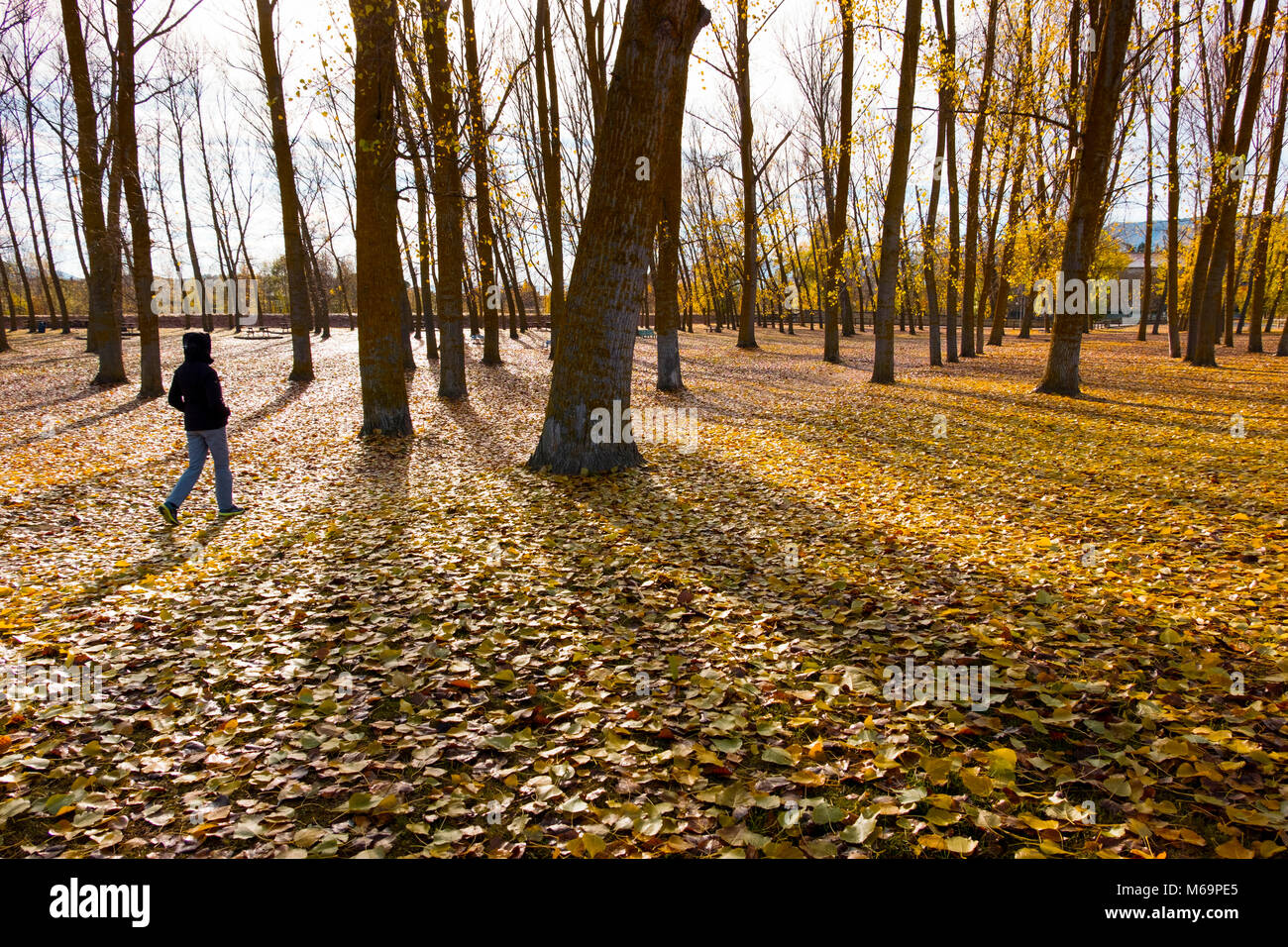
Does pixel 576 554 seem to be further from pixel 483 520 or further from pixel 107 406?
pixel 107 406

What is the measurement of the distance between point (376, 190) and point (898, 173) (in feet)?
38.4

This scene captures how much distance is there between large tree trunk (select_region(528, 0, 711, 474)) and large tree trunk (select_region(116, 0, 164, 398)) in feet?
38.7

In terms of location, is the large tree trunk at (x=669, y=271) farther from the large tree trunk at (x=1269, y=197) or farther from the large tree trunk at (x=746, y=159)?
the large tree trunk at (x=1269, y=197)

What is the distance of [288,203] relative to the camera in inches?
666

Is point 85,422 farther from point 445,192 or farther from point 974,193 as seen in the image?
point 974,193

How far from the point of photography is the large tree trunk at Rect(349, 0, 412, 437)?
32.3ft

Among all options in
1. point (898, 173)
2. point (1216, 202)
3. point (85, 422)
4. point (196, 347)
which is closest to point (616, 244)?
point (196, 347)

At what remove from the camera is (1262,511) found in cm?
584

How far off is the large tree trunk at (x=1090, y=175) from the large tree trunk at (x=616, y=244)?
9.24 m

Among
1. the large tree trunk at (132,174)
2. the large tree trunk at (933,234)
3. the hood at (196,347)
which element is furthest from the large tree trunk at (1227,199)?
the large tree trunk at (132,174)

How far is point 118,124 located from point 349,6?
26.1ft

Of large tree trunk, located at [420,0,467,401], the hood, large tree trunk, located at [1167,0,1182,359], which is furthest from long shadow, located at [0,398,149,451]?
large tree trunk, located at [1167,0,1182,359]
